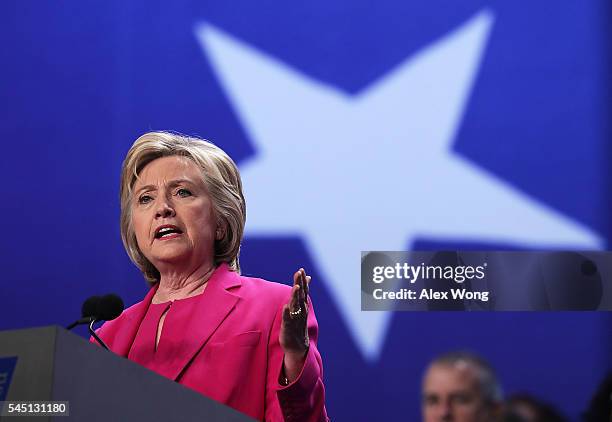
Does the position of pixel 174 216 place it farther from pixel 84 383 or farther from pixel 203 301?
pixel 84 383

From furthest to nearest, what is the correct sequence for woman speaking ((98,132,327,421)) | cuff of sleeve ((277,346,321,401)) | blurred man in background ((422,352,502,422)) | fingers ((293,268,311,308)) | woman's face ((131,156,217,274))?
blurred man in background ((422,352,502,422))
woman's face ((131,156,217,274))
woman speaking ((98,132,327,421))
cuff of sleeve ((277,346,321,401))
fingers ((293,268,311,308))

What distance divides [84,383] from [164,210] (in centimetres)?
110

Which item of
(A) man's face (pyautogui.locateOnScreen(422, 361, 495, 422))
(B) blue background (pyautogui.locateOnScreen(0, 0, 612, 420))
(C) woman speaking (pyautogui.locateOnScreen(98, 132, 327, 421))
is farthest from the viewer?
(B) blue background (pyautogui.locateOnScreen(0, 0, 612, 420))

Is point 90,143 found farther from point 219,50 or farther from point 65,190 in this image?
point 219,50

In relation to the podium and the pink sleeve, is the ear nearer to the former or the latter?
the pink sleeve

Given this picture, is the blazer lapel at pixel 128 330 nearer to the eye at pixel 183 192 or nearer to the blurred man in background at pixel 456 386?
the eye at pixel 183 192

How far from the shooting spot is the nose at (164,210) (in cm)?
227

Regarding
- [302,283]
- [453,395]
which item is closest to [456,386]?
[453,395]

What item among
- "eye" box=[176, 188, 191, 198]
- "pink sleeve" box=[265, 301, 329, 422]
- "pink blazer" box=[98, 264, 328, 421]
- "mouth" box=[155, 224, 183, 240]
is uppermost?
"eye" box=[176, 188, 191, 198]

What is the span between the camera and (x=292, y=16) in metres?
3.47

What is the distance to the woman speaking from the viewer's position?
1985 millimetres

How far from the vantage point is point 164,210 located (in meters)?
2.27

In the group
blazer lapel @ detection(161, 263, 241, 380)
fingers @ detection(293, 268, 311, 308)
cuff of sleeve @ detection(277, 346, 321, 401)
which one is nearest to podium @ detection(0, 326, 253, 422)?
fingers @ detection(293, 268, 311, 308)

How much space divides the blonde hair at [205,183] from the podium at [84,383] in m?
1.05
